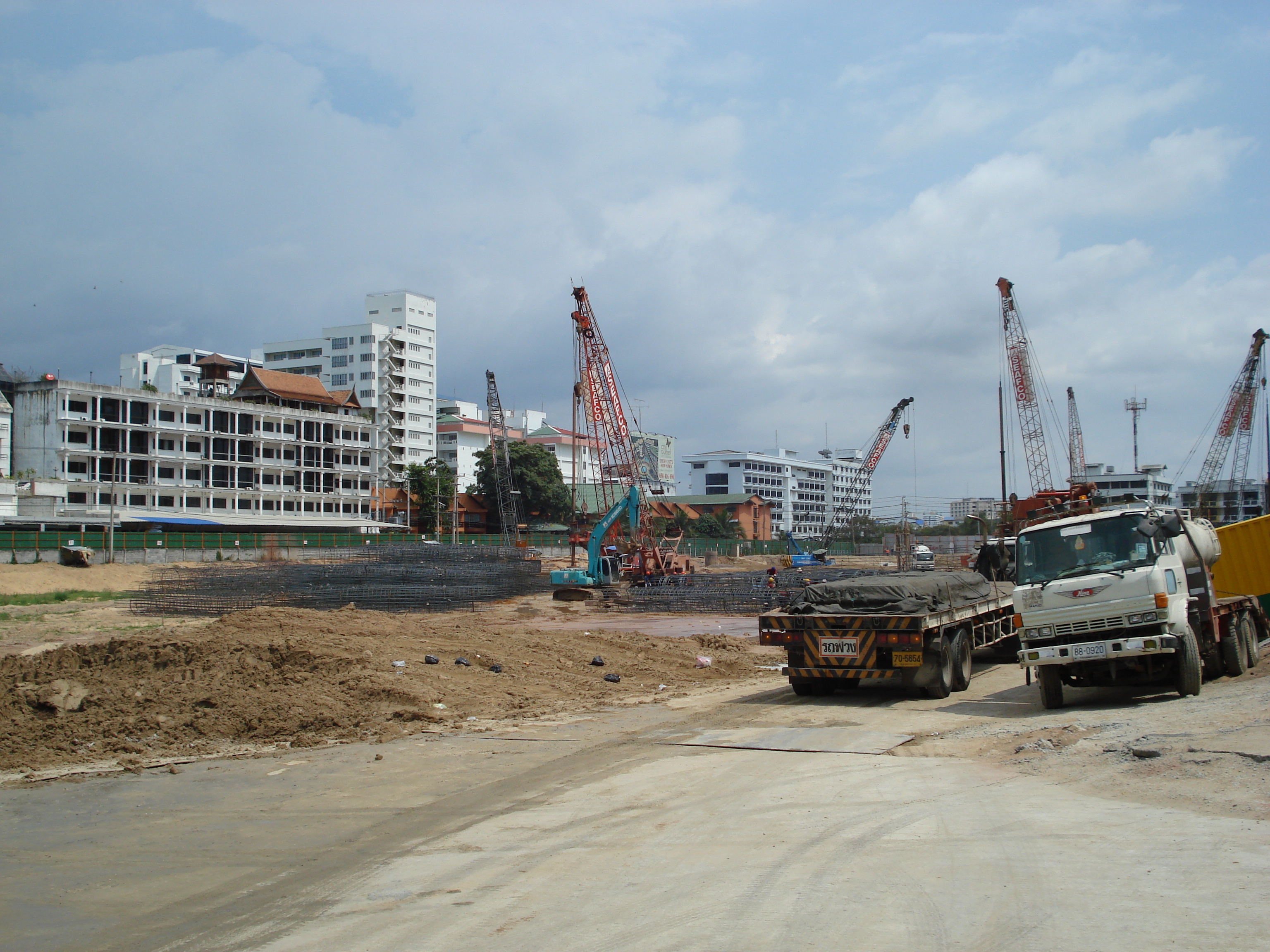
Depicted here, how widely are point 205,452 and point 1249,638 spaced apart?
3238 inches

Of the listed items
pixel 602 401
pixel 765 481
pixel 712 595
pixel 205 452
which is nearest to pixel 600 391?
pixel 602 401

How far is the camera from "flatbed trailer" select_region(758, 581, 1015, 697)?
13.8 meters

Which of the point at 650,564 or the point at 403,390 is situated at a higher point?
the point at 403,390

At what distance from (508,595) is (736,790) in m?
36.4

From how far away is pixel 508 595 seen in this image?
44.8m

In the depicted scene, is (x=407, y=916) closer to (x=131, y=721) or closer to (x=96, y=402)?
(x=131, y=721)

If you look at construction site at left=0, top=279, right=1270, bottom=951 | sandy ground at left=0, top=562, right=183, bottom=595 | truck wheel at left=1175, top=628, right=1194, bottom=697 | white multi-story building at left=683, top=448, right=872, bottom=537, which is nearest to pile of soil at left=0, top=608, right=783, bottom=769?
construction site at left=0, top=279, right=1270, bottom=951

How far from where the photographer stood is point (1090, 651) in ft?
40.5

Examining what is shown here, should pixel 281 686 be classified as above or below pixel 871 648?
below

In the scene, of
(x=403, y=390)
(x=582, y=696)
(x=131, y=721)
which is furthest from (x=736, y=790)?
(x=403, y=390)

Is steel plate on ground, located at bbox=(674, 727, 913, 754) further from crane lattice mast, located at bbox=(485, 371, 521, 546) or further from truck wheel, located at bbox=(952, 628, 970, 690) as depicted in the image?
crane lattice mast, located at bbox=(485, 371, 521, 546)

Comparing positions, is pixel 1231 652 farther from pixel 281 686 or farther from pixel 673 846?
pixel 281 686

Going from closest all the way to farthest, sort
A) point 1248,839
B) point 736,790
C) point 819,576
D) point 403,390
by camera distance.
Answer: point 1248,839 → point 736,790 → point 819,576 → point 403,390

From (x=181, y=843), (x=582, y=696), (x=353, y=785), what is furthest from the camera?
(x=582, y=696)
